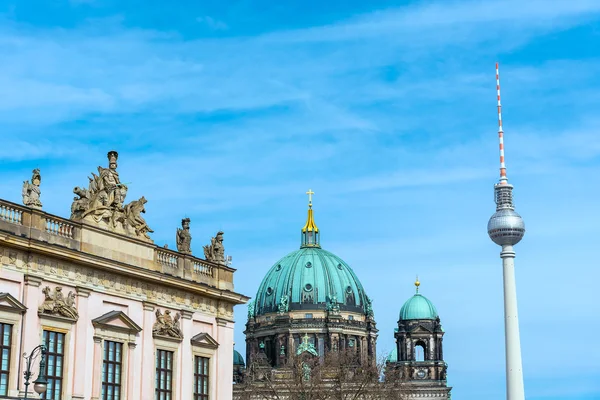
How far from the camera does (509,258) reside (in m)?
137

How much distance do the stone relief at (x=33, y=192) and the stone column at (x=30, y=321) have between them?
11.1 feet

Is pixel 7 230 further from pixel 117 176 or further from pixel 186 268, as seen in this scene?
pixel 186 268

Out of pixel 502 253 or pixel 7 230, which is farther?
pixel 502 253

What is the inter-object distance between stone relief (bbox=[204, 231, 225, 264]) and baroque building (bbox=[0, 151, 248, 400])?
0.21 feet

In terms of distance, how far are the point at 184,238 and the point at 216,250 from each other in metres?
2.91

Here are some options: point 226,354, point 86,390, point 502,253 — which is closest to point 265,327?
point 502,253

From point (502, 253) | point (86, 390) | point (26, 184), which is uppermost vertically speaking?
point (502, 253)

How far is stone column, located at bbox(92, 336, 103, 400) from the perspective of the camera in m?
48.9

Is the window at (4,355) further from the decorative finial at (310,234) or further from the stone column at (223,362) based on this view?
the decorative finial at (310,234)

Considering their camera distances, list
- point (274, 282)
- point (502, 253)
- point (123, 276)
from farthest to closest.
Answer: point (274, 282), point (502, 253), point (123, 276)

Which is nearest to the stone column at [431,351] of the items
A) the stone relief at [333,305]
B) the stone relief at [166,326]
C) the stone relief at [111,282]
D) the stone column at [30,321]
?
the stone relief at [333,305]

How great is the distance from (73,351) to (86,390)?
2.01 metres

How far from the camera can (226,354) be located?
59.1 meters

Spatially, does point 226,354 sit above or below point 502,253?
below
